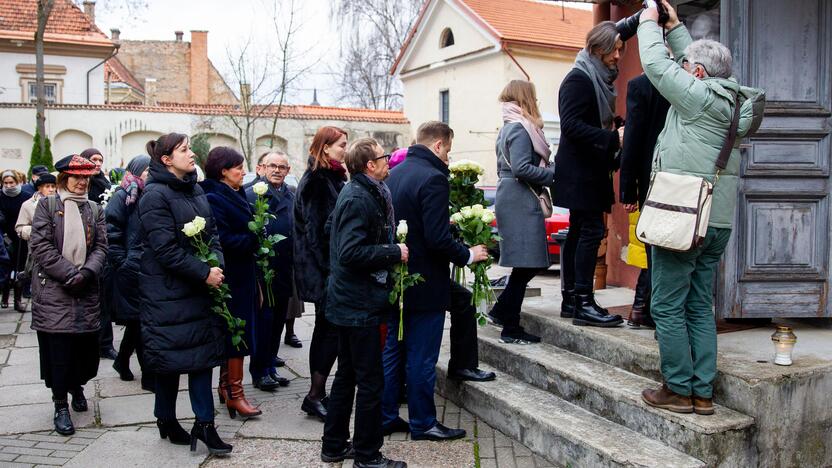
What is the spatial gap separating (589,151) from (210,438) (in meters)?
3.06

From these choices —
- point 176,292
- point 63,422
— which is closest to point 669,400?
point 176,292

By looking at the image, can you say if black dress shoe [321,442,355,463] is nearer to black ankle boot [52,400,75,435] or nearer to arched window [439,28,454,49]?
black ankle boot [52,400,75,435]

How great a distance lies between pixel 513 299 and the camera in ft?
17.9

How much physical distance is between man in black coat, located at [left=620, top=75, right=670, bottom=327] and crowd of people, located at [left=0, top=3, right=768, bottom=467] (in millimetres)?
11

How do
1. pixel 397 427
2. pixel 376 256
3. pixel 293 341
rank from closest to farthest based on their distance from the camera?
1. pixel 376 256
2. pixel 397 427
3. pixel 293 341

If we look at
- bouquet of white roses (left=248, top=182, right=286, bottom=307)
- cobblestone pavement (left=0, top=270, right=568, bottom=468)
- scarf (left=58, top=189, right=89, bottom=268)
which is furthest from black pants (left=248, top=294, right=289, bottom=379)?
scarf (left=58, top=189, right=89, bottom=268)

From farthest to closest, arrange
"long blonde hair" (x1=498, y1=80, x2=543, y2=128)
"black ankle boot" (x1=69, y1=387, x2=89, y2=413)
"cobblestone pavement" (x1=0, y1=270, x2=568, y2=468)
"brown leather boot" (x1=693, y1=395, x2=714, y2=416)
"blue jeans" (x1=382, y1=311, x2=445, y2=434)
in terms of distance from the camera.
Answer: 1. "black ankle boot" (x1=69, y1=387, x2=89, y2=413)
2. "long blonde hair" (x1=498, y1=80, x2=543, y2=128)
3. "blue jeans" (x1=382, y1=311, x2=445, y2=434)
4. "cobblestone pavement" (x1=0, y1=270, x2=568, y2=468)
5. "brown leather boot" (x1=693, y1=395, x2=714, y2=416)

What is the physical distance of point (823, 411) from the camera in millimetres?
4223

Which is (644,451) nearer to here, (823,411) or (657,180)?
(823,411)

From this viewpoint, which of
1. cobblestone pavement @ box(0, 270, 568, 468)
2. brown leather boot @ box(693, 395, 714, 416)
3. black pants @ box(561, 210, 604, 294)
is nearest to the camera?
brown leather boot @ box(693, 395, 714, 416)

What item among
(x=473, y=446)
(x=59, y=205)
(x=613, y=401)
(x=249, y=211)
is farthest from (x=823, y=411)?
(x=59, y=205)

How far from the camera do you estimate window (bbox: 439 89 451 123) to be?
29938mm

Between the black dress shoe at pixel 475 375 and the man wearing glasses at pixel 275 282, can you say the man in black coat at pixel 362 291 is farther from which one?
the man wearing glasses at pixel 275 282

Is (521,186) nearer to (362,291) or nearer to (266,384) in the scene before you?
(362,291)
